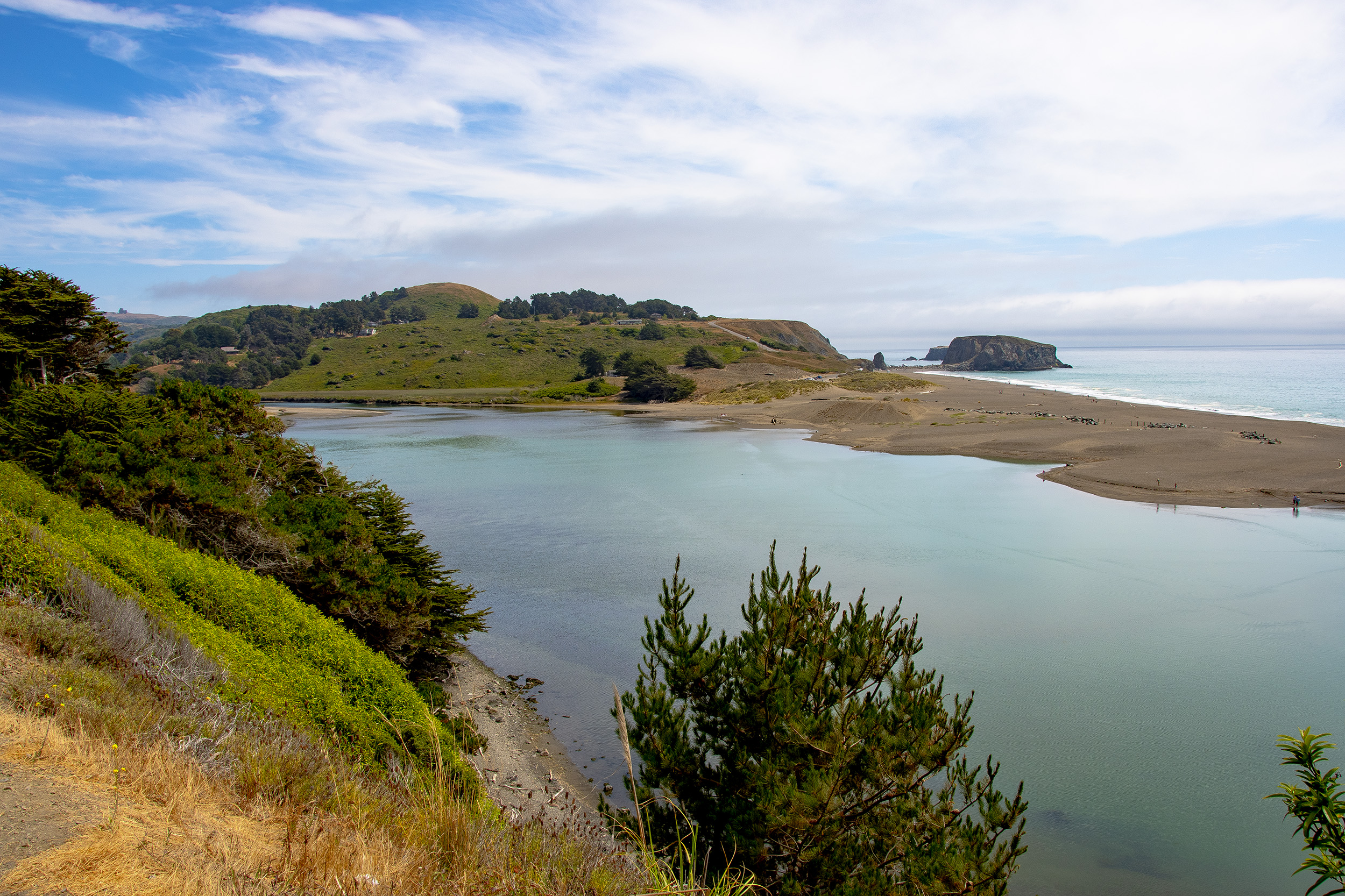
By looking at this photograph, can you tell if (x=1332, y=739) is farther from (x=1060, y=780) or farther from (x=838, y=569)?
(x=838, y=569)

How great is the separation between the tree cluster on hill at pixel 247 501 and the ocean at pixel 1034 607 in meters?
2.34

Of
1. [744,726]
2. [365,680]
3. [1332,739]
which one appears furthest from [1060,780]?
[365,680]

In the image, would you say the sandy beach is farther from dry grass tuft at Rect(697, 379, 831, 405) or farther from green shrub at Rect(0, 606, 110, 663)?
green shrub at Rect(0, 606, 110, 663)

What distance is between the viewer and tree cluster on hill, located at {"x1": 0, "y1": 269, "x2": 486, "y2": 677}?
10.9 metres

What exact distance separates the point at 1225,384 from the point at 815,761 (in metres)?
88.6

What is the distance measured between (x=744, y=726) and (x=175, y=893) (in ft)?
13.3

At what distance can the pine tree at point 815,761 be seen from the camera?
5348 millimetres

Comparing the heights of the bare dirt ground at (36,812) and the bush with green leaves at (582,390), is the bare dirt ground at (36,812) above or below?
below

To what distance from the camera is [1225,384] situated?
74688 mm

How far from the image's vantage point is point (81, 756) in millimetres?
4113

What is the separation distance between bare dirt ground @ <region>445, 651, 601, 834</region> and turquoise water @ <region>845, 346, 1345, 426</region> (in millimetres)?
45948

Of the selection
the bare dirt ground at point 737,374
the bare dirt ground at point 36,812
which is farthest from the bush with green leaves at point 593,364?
the bare dirt ground at point 36,812

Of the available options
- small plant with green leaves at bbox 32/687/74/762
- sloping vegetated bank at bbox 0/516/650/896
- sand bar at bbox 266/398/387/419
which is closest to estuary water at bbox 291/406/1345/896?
sloping vegetated bank at bbox 0/516/650/896

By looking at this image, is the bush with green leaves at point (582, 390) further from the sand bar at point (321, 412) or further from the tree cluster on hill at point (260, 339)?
the tree cluster on hill at point (260, 339)
